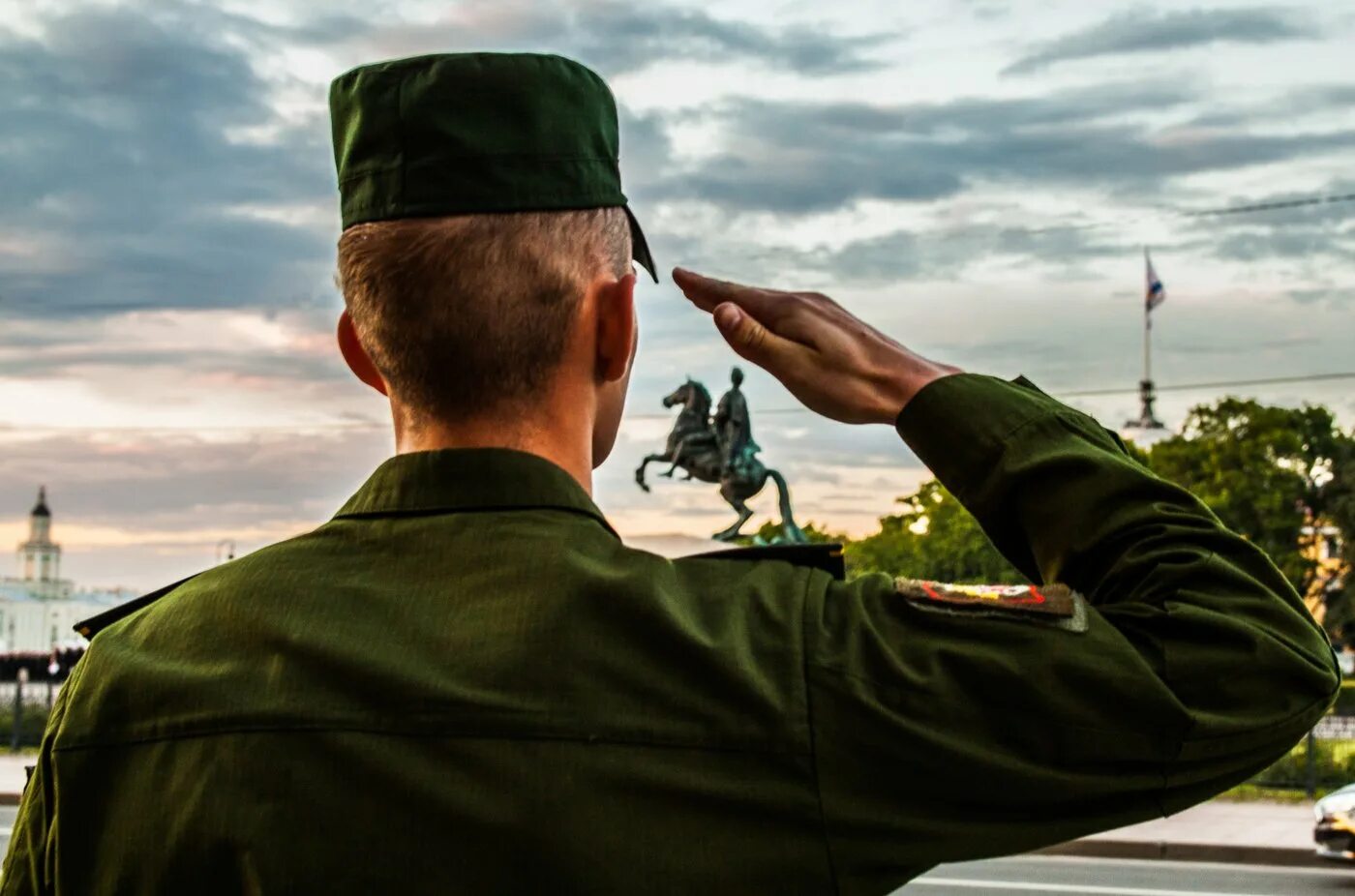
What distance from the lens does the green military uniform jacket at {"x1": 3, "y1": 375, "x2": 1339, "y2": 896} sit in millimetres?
1336

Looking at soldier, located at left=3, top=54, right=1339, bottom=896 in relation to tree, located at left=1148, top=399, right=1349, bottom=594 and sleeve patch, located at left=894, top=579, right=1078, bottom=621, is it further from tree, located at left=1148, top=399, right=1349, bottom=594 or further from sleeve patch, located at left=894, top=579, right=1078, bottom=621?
tree, located at left=1148, top=399, right=1349, bottom=594

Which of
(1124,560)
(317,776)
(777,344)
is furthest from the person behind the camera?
(777,344)

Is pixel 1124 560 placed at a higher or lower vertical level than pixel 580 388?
lower

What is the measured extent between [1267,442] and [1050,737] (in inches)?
2279

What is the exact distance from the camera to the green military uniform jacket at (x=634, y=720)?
1.34m

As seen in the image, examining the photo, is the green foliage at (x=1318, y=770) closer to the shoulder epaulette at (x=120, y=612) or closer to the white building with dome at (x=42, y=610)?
the shoulder epaulette at (x=120, y=612)

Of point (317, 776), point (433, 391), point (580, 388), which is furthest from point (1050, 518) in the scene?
point (317, 776)

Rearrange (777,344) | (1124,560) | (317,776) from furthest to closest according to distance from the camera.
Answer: (777,344) → (1124,560) → (317,776)

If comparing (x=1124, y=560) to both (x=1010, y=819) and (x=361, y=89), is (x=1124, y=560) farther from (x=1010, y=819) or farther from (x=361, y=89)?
(x=361, y=89)

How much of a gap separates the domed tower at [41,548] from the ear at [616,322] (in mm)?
135475

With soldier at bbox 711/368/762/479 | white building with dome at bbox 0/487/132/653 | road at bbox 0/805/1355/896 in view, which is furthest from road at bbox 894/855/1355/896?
white building with dome at bbox 0/487/132/653

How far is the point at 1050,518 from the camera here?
1.51 metres

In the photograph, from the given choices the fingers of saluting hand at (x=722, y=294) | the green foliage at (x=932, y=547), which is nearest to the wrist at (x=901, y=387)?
the fingers of saluting hand at (x=722, y=294)

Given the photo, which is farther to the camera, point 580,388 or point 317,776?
point 580,388
